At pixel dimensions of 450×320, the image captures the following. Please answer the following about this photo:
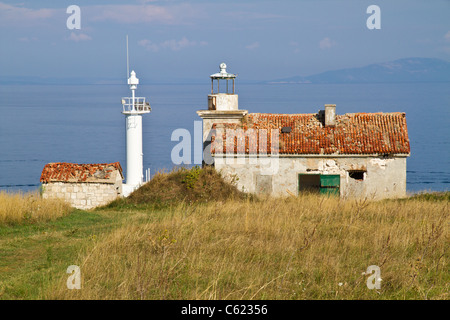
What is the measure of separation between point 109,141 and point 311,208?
6997 cm

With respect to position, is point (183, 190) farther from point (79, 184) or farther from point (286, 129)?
point (286, 129)

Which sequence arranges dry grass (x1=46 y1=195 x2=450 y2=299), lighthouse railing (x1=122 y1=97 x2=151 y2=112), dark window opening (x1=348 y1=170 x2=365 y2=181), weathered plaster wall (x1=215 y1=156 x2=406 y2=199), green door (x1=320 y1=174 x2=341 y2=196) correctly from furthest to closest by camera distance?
lighthouse railing (x1=122 y1=97 x2=151 y2=112), dark window opening (x1=348 y1=170 x2=365 y2=181), weathered plaster wall (x1=215 y1=156 x2=406 y2=199), green door (x1=320 y1=174 x2=341 y2=196), dry grass (x1=46 y1=195 x2=450 y2=299)

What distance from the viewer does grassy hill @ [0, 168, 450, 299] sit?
6.94 m

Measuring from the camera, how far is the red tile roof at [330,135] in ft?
75.8

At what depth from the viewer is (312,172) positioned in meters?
23.2

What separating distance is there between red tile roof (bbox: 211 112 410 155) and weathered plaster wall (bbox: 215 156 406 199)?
41 cm

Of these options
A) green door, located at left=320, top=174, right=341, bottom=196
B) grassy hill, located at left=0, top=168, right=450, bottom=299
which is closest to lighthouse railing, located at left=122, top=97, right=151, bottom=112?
green door, located at left=320, top=174, right=341, bottom=196

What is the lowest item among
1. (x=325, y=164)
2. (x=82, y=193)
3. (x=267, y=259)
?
(x=82, y=193)

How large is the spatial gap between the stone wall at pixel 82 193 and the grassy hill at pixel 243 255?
37.5ft

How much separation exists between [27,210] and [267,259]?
7226 millimetres

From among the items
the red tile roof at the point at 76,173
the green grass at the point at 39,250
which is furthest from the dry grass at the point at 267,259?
the red tile roof at the point at 76,173

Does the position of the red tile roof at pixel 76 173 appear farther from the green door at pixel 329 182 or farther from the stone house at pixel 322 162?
the green door at pixel 329 182

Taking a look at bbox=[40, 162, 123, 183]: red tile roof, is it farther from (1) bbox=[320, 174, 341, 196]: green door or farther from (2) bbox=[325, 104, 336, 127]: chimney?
(2) bbox=[325, 104, 336, 127]: chimney

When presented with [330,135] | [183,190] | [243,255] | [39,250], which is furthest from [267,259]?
[330,135]
